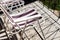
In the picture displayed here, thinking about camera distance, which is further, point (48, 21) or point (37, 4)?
point (37, 4)

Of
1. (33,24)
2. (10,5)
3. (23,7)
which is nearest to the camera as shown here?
(33,24)

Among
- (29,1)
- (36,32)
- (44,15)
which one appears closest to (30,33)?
(36,32)

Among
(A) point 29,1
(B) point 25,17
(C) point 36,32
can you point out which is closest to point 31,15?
(B) point 25,17

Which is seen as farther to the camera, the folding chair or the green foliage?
the green foliage

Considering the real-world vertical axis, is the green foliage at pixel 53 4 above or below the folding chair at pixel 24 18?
below

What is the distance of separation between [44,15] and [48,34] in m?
1.08

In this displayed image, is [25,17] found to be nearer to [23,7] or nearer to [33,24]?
[33,24]

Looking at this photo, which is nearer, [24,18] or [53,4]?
[24,18]

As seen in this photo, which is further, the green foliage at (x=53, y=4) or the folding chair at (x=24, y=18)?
the green foliage at (x=53, y=4)

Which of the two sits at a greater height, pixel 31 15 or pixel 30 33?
pixel 31 15

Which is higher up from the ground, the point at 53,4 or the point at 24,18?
the point at 24,18

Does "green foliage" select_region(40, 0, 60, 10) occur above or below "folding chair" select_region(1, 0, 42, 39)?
below

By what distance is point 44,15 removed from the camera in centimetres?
643

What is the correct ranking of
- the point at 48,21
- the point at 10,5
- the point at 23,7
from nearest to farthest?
the point at 48,21 < the point at 10,5 < the point at 23,7
